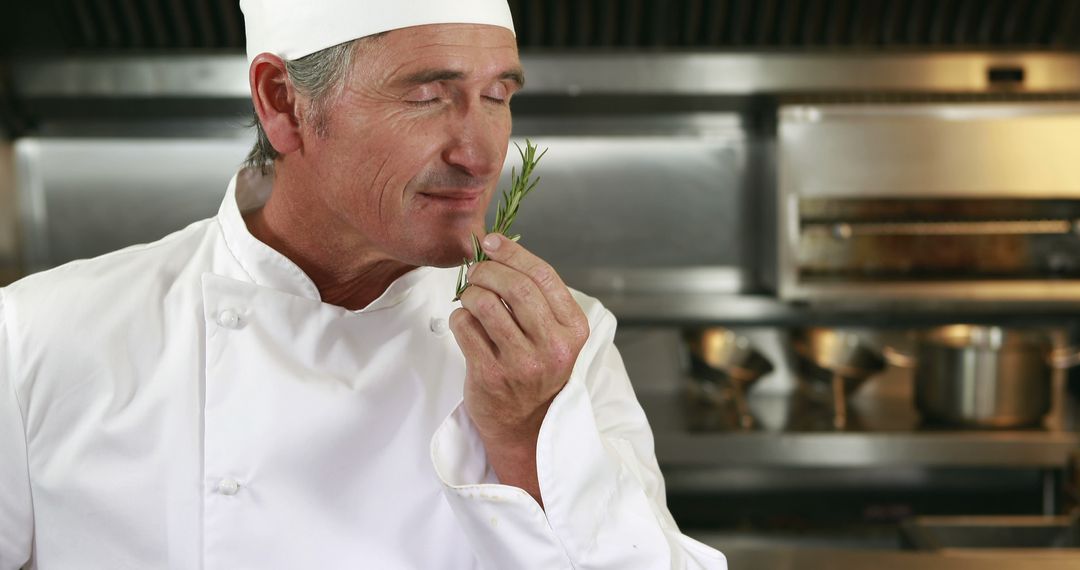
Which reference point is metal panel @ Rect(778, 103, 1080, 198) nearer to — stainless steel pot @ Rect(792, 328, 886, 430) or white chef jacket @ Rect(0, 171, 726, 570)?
stainless steel pot @ Rect(792, 328, 886, 430)

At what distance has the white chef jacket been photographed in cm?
128

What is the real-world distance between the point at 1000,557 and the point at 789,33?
6.80 feet

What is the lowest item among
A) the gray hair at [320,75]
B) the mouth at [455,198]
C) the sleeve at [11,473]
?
the sleeve at [11,473]

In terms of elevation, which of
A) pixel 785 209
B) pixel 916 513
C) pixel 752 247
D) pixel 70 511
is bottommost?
pixel 916 513

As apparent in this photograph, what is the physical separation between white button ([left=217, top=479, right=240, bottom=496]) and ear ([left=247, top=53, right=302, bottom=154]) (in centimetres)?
44

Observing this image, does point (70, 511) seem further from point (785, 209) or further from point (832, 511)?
point (832, 511)

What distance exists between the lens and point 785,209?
327 centimetres

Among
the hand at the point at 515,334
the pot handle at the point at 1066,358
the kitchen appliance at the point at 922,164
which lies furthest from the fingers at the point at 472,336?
the pot handle at the point at 1066,358

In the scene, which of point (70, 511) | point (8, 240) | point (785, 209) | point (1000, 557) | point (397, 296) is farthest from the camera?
point (8, 240)

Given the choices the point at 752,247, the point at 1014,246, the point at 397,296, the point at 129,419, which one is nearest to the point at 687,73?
the point at 752,247

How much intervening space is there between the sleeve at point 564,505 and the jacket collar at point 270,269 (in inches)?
9.6

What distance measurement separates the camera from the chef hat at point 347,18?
4.02ft

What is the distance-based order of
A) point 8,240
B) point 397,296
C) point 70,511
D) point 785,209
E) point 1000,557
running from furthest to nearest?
point 8,240 < point 785,209 < point 1000,557 < point 397,296 < point 70,511

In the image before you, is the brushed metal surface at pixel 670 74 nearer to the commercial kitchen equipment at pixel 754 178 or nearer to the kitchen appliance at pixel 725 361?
the commercial kitchen equipment at pixel 754 178
